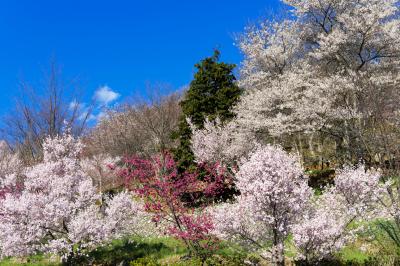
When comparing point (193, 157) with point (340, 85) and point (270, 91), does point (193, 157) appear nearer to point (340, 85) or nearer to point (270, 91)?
point (270, 91)

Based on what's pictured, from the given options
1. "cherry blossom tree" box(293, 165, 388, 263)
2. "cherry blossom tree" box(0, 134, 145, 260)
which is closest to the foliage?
"cherry blossom tree" box(0, 134, 145, 260)

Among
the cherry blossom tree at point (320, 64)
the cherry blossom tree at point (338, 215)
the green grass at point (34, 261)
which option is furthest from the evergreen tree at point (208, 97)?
the cherry blossom tree at point (338, 215)

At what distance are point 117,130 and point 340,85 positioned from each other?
83.6 feet

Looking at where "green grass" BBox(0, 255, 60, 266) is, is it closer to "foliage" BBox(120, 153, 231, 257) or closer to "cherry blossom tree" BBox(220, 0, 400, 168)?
"foliage" BBox(120, 153, 231, 257)

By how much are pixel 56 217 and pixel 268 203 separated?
6.73m

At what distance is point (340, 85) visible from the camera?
18344 millimetres

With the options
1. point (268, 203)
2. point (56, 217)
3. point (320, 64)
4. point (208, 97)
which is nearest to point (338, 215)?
point (268, 203)

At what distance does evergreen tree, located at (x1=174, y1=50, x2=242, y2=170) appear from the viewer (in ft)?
79.1

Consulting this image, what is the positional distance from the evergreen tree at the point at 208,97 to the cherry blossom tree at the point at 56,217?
11765 millimetres

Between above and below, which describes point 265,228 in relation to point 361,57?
below

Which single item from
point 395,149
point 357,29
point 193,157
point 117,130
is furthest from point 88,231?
point 117,130

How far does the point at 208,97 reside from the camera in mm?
24516

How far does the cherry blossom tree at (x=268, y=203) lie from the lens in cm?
746

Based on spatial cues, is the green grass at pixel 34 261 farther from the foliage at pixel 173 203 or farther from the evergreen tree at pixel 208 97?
the evergreen tree at pixel 208 97
